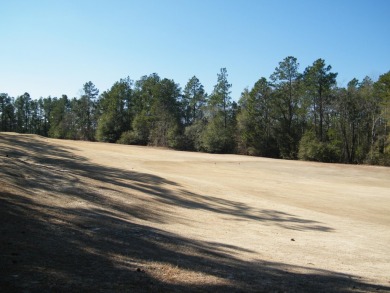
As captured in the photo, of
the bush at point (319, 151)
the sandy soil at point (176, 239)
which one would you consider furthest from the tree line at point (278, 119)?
the sandy soil at point (176, 239)

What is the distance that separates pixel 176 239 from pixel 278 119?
65.4 metres

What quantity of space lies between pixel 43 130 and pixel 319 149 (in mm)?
111057

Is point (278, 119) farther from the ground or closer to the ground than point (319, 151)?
farther from the ground

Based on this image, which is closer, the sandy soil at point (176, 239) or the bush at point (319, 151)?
the sandy soil at point (176, 239)

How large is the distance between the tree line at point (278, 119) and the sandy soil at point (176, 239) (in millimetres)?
42470

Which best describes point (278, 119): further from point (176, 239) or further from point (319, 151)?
point (176, 239)

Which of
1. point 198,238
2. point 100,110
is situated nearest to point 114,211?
point 198,238

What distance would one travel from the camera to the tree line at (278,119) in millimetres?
62656

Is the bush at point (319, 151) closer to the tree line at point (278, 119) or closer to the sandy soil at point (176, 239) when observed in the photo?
the tree line at point (278, 119)

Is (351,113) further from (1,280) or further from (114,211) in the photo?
(1,280)

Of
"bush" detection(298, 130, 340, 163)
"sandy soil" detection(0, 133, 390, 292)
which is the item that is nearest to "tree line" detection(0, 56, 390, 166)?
"bush" detection(298, 130, 340, 163)

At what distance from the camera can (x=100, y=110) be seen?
107 metres

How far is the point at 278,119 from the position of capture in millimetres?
71812

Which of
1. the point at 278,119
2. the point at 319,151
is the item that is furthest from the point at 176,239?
the point at 278,119
